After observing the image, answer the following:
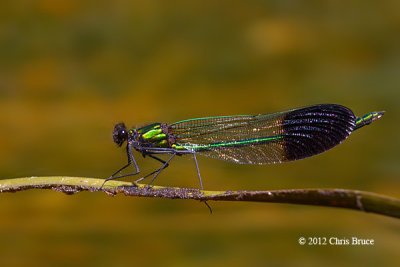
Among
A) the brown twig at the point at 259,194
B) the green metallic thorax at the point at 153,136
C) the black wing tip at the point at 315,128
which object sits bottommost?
the brown twig at the point at 259,194

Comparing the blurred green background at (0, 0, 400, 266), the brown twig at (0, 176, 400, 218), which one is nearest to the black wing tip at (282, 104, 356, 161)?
the blurred green background at (0, 0, 400, 266)

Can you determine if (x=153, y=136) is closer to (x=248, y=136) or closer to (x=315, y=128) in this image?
(x=248, y=136)

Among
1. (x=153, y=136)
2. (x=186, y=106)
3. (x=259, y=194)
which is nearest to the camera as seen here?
(x=259, y=194)

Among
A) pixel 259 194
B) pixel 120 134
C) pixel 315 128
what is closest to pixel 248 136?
pixel 315 128

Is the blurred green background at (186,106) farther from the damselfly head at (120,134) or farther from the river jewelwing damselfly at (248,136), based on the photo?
the river jewelwing damselfly at (248,136)

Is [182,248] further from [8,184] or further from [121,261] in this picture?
[8,184]

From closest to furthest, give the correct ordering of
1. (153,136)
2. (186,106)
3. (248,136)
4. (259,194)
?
1. (259,194)
2. (248,136)
3. (153,136)
4. (186,106)

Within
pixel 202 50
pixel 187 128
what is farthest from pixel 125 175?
pixel 202 50

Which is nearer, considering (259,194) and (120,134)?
(259,194)

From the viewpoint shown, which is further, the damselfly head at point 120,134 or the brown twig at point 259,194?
the damselfly head at point 120,134

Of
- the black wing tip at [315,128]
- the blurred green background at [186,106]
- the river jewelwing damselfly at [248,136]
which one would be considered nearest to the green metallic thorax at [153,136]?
the river jewelwing damselfly at [248,136]
